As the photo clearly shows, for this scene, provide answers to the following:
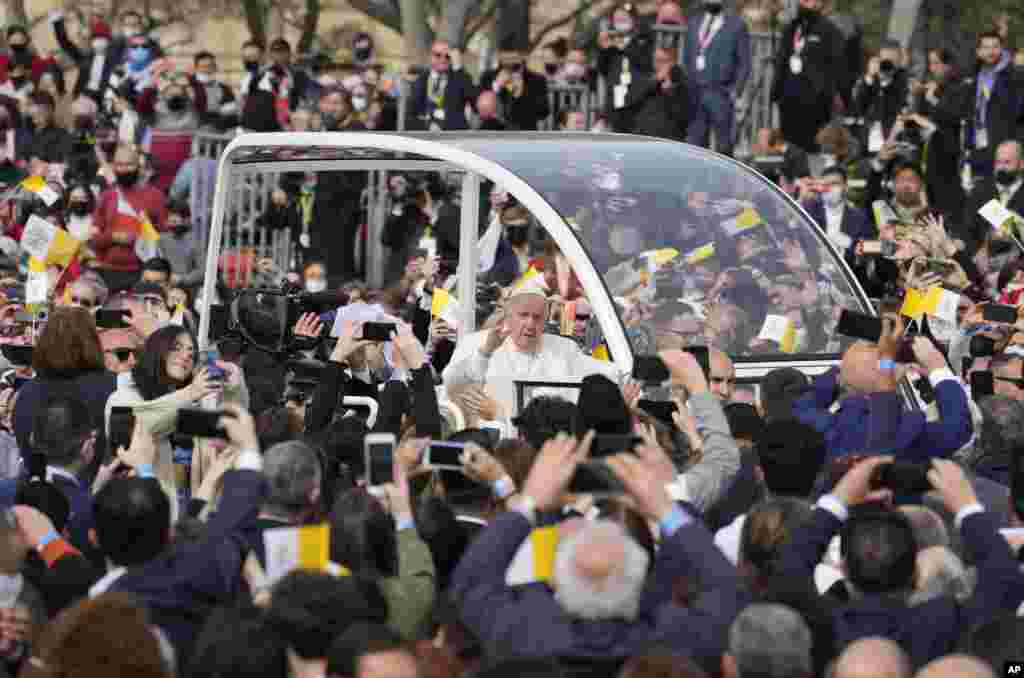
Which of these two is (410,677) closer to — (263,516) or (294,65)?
(263,516)

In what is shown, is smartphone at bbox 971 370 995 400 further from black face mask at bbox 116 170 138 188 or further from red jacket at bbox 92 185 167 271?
black face mask at bbox 116 170 138 188

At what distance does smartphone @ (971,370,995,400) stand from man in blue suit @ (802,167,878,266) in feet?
18.5

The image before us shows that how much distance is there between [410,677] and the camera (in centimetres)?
500

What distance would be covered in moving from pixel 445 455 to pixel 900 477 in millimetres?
1315

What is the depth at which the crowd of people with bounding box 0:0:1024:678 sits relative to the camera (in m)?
5.39

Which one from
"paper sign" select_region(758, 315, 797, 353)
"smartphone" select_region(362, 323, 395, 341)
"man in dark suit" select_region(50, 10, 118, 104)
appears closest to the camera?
"smartphone" select_region(362, 323, 395, 341)

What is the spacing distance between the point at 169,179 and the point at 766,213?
1106 cm

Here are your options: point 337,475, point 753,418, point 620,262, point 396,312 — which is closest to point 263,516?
point 337,475

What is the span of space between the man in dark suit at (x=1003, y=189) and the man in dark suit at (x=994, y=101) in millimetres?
1345

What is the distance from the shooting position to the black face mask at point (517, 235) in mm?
13367

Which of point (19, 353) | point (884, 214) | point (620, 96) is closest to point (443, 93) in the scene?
point (620, 96)

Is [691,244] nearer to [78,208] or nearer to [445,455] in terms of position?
[445,455]

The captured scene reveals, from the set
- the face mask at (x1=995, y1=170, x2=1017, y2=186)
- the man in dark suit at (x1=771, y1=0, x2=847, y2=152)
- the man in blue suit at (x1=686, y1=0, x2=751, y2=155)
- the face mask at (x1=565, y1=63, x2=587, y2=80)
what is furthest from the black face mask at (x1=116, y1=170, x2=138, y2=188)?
the face mask at (x1=995, y1=170, x2=1017, y2=186)

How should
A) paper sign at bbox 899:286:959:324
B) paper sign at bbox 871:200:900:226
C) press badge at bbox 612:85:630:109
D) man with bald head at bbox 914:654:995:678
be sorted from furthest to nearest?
press badge at bbox 612:85:630:109, paper sign at bbox 871:200:900:226, paper sign at bbox 899:286:959:324, man with bald head at bbox 914:654:995:678
